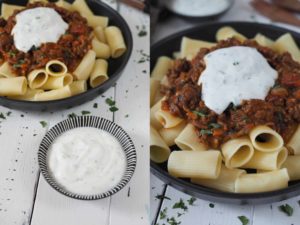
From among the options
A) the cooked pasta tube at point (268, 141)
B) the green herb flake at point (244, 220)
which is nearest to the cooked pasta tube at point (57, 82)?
the cooked pasta tube at point (268, 141)

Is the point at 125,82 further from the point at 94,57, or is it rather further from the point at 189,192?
the point at 189,192

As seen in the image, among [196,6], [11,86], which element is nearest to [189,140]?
[11,86]

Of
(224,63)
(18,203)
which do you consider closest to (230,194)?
(224,63)

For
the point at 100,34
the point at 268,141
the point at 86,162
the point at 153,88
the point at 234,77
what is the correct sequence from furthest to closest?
the point at 100,34 → the point at 153,88 → the point at 234,77 → the point at 268,141 → the point at 86,162

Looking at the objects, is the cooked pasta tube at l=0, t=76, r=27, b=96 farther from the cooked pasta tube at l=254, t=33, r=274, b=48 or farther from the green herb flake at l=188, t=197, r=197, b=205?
the cooked pasta tube at l=254, t=33, r=274, b=48

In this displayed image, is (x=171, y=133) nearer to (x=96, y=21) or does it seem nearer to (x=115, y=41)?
(x=115, y=41)

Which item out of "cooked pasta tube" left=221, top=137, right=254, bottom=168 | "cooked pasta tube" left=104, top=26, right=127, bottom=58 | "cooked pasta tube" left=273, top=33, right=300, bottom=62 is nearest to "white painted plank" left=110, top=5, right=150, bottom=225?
"cooked pasta tube" left=104, top=26, right=127, bottom=58
